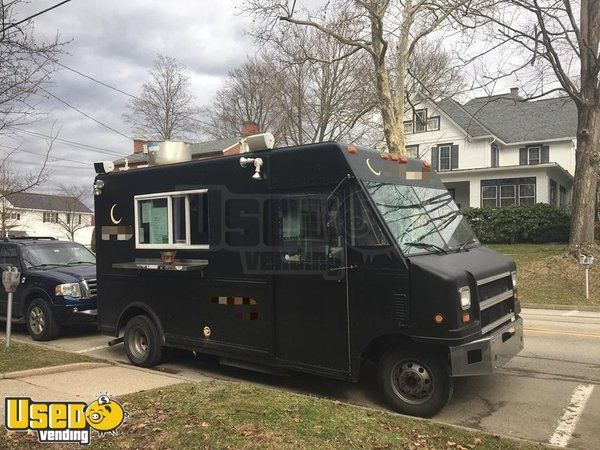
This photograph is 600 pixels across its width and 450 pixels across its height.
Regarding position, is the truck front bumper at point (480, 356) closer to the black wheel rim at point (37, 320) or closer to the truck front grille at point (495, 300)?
the truck front grille at point (495, 300)

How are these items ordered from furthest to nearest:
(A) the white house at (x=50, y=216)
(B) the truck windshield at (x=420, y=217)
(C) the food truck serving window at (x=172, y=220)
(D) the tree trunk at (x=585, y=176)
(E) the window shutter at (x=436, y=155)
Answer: (A) the white house at (x=50, y=216), (E) the window shutter at (x=436, y=155), (D) the tree trunk at (x=585, y=176), (C) the food truck serving window at (x=172, y=220), (B) the truck windshield at (x=420, y=217)

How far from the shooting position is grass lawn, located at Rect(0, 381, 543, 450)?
4.04 m

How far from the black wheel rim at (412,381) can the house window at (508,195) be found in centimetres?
2810

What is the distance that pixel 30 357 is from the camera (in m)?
7.39

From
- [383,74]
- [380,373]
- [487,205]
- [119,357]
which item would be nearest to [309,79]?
[487,205]

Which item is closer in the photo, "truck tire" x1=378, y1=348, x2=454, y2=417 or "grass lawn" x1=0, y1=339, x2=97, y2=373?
"truck tire" x1=378, y1=348, x2=454, y2=417

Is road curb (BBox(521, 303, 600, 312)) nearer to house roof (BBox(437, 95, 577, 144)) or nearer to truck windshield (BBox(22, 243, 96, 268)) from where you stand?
truck windshield (BBox(22, 243, 96, 268))

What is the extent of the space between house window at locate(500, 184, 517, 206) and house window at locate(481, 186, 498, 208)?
0.35 meters

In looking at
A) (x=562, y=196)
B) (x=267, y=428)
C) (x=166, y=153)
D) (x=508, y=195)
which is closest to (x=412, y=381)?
(x=267, y=428)

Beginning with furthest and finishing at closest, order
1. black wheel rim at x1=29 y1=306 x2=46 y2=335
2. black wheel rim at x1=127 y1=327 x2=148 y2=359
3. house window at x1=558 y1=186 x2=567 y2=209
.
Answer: house window at x1=558 y1=186 x2=567 y2=209 < black wheel rim at x1=29 y1=306 x2=46 y2=335 < black wheel rim at x1=127 y1=327 x2=148 y2=359

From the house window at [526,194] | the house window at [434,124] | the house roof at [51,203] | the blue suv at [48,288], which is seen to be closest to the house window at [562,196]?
the house window at [526,194]

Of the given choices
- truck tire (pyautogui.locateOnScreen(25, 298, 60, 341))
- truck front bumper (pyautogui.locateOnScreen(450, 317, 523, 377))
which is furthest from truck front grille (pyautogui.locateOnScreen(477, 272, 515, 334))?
truck tire (pyautogui.locateOnScreen(25, 298, 60, 341))

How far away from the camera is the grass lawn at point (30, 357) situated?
22.5 ft

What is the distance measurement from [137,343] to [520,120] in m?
36.7
